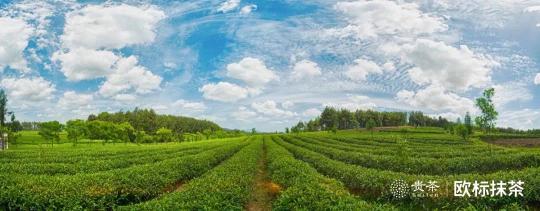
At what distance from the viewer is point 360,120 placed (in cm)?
17212

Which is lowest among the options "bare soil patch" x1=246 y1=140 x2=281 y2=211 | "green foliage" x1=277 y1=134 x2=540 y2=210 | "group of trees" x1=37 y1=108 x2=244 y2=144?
"bare soil patch" x1=246 y1=140 x2=281 y2=211

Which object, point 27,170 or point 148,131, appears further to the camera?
point 148,131

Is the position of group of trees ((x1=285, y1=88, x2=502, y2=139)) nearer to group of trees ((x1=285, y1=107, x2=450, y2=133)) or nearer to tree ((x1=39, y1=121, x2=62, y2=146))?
group of trees ((x1=285, y1=107, x2=450, y2=133))

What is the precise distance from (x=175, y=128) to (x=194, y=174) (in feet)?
487

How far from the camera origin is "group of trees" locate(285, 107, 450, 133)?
164875 mm

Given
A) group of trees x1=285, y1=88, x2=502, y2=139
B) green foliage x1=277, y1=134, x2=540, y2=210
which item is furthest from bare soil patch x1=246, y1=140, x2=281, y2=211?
group of trees x1=285, y1=88, x2=502, y2=139

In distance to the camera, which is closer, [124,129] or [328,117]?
[124,129]

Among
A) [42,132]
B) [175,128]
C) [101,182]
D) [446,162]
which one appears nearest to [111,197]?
[101,182]

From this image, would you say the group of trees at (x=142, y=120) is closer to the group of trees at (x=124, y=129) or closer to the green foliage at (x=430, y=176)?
the group of trees at (x=124, y=129)

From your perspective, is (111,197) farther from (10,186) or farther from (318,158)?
(318,158)

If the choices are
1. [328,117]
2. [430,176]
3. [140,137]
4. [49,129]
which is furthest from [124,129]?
[430,176]

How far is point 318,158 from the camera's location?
117 feet

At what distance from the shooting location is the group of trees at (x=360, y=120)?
16488 centimetres

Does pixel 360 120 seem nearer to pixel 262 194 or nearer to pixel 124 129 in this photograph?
pixel 124 129
